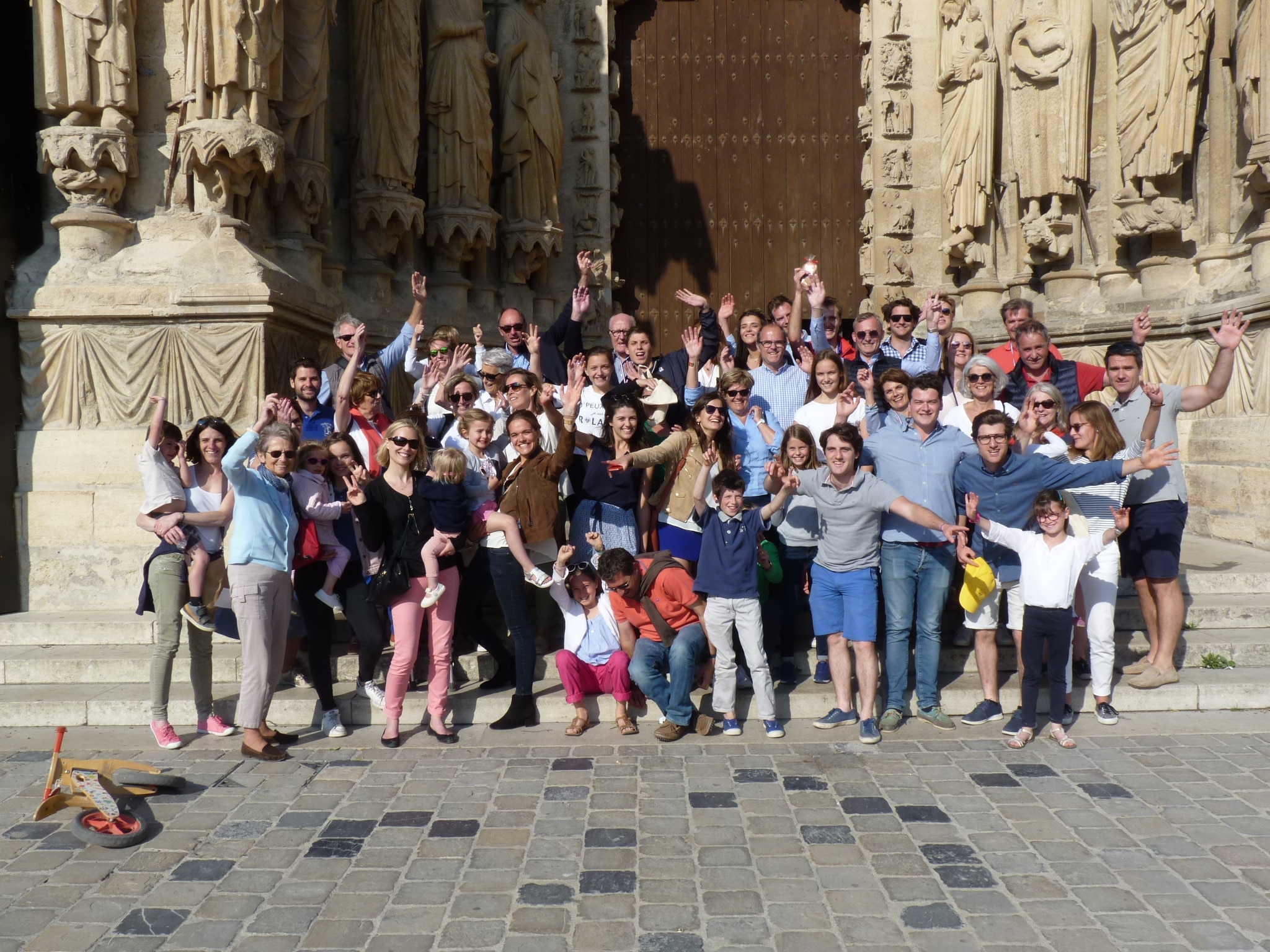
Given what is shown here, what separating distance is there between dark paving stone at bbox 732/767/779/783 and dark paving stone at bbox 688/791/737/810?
19 cm

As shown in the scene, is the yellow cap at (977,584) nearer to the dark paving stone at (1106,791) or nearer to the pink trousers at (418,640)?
the dark paving stone at (1106,791)

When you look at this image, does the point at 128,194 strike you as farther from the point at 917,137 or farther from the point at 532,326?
the point at 917,137

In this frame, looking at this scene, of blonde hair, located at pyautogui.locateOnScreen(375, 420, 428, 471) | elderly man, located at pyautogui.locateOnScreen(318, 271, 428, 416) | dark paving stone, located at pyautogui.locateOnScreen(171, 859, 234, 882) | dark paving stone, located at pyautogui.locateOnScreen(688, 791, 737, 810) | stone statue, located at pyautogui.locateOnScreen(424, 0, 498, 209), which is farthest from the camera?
stone statue, located at pyautogui.locateOnScreen(424, 0, 498, 209)

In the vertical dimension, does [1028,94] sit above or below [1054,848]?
above

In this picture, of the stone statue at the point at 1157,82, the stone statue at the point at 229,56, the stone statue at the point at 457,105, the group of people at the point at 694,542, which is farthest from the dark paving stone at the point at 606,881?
the stone statue at the point at 1157,82

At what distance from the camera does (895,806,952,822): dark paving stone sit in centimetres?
429

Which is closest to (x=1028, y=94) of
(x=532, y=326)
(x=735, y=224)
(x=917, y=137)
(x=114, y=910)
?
(x=917, y=137)

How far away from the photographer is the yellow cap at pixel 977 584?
5.46m

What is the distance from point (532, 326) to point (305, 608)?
2366 millimetres

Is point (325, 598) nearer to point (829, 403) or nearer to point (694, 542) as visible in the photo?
point (694, 542)

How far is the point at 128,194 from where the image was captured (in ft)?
24.0

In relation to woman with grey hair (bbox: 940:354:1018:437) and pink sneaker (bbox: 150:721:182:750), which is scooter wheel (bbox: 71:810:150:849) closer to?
pink sneaker (bbox: 150:721:182:750)

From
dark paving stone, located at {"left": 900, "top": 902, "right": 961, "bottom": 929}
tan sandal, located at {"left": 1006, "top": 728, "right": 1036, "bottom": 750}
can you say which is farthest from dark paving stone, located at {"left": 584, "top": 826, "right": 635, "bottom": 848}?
tan sandal, located at {"left": 1006, "top": 728, "right": 1036, "bottom": 750}

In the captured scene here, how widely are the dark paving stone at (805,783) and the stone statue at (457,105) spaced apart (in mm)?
6345
